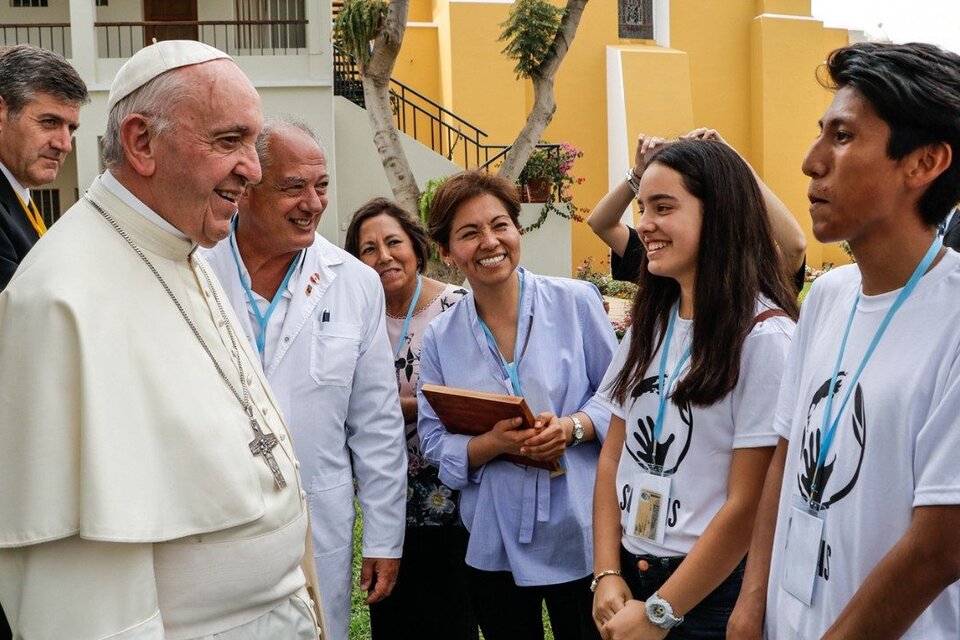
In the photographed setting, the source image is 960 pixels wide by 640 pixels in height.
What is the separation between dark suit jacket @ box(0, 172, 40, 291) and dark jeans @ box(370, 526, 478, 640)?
5.63ft

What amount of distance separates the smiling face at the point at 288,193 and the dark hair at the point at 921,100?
1741mm

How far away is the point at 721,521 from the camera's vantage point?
2.50m

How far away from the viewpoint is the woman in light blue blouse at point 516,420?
3.22 meters

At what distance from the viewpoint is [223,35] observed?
17891 mm

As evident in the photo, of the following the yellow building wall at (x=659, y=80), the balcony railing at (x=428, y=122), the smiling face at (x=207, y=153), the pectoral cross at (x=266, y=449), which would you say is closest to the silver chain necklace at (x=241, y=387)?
the pectoral cross at (x=266, y=449)

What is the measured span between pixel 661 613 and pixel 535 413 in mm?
941

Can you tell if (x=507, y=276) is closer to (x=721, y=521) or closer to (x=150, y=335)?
(x=721, y=521)

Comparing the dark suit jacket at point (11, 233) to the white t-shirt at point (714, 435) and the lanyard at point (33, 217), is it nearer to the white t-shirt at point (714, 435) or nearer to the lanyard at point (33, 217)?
the lanyard at point (33, 217)

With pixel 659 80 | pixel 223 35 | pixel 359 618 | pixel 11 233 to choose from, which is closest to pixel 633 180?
pixel 11 233

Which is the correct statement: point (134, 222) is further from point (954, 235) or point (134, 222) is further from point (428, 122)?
point (428, 122)

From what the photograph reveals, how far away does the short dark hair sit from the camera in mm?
3406

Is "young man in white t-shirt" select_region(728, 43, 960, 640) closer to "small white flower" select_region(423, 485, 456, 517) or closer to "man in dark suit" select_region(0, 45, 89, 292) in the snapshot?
"small white flower" select_region(423, 485, 456, 517)

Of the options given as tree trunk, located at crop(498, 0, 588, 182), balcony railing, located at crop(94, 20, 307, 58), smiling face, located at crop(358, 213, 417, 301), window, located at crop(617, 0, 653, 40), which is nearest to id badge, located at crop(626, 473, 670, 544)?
smiling face, located at crop(358, 213, 417, 301)

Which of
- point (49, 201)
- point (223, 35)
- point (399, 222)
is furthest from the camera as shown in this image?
point (49, 201)
